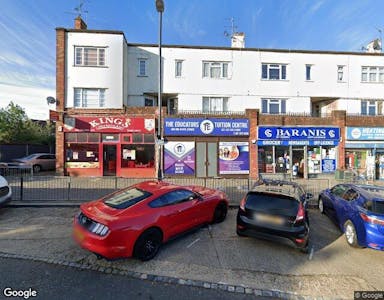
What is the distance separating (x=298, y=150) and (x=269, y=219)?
12427 mm

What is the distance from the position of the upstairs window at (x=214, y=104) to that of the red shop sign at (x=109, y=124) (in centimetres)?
444

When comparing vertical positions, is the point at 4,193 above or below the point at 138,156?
below

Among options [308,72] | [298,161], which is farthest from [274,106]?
[298,161]

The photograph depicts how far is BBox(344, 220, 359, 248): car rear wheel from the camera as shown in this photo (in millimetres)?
5439

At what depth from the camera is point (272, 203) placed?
525 centimetres

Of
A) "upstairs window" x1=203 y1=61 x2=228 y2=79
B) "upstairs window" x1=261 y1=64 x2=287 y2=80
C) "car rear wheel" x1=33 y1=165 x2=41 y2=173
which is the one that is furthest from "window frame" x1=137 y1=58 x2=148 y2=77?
"car rear wheel" x1=33 y1=165 x2=41 y2=173

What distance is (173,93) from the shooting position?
17266mm

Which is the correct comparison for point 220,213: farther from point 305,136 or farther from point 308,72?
point 308,72

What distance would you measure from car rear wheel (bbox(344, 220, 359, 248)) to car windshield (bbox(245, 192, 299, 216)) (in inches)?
68.7

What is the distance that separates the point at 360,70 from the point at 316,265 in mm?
19506

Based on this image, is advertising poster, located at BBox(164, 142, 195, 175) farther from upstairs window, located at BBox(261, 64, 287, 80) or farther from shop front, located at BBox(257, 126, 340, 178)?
upstairs window, located at BBox(261, 64, 287, 80)

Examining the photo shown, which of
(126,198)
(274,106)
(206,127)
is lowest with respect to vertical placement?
(126,198)

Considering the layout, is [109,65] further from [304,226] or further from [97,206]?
[304,226]

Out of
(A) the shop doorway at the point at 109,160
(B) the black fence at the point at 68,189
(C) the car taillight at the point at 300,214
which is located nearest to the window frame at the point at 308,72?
(B) the black fence at the point at 68,189
